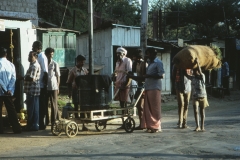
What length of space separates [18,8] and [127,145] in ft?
37.2

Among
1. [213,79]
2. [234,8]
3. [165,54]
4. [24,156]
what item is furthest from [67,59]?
[234,8]

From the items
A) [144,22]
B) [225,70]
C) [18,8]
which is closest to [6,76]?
[144,22]

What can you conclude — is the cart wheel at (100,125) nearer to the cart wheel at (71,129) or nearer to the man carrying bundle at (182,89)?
the cart wheel at (71,129)

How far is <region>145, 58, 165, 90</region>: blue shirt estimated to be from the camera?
942cm

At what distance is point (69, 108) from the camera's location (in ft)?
30.0

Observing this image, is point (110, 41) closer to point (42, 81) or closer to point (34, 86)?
point (42, 81)

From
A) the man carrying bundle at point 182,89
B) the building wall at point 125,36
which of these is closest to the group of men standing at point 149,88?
the man carrying bundle at point 182,89

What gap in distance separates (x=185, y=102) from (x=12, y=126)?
4.24m

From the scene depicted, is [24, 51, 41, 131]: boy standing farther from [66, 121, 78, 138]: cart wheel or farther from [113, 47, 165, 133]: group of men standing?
[113, 47, 165, 133]: group of men standing

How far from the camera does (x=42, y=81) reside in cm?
1002

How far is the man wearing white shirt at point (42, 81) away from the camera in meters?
9.78

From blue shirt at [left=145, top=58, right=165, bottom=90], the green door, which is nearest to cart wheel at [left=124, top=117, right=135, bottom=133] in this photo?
blue shirt at [left=145, top=58, right=165, bottom=90]

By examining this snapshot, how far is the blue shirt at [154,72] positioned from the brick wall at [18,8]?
318 inches

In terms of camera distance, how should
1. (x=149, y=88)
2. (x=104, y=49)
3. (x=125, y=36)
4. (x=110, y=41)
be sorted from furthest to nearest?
(x=104, y=49) < (x=125, y=36) < (x=110, y=41) < (x=149, y=88)
